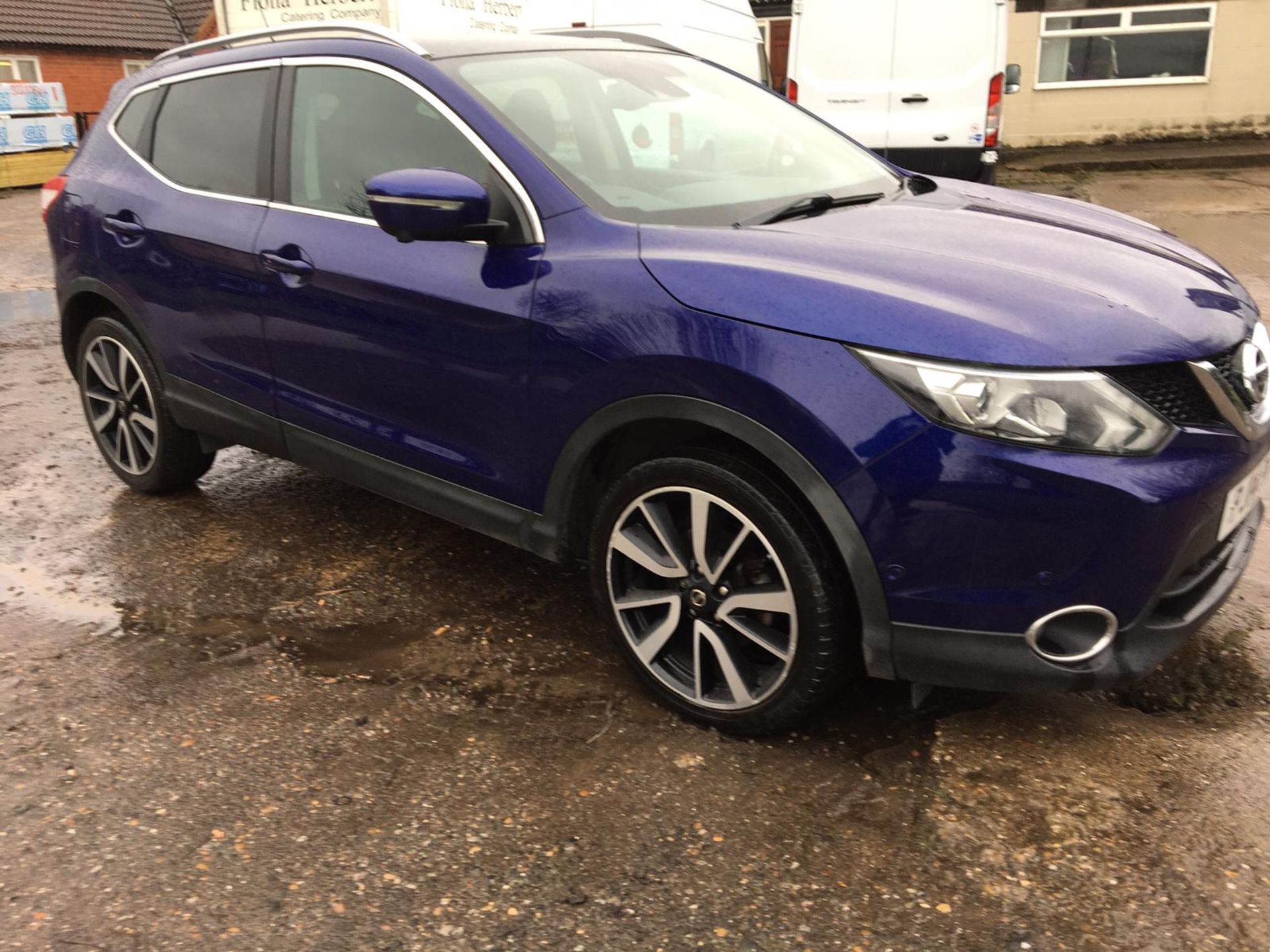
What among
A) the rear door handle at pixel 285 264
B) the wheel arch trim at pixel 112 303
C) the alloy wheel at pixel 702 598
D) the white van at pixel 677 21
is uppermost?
the white van at pixel 677 21

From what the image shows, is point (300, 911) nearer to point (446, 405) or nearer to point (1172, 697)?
point (446, 405)

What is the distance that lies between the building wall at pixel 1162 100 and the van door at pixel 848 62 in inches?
332

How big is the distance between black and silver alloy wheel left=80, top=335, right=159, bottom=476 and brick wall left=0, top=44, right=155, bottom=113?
98.0 feet

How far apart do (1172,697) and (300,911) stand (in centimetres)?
230

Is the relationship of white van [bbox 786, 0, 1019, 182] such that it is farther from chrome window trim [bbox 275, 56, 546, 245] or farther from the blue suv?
chrome window trim [bbox 275, 56, 546, 245]

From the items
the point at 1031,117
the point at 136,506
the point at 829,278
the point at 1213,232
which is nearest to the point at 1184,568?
the point at 829,278

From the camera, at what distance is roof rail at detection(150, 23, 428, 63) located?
351 cm

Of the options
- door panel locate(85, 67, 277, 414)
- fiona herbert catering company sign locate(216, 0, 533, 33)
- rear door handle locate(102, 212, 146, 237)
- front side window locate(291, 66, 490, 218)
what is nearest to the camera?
front side window locate(291, 66, 490, 218)

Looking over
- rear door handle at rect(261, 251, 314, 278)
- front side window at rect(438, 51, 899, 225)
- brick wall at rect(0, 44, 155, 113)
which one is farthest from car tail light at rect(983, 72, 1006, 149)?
brick wall at rect(0, 44, 155, 113)

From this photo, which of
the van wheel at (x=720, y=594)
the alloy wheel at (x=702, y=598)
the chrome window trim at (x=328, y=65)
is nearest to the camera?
the van wheel at (x=720, y=594)

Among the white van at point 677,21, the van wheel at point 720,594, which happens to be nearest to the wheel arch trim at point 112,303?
the van wheel at point 720,594

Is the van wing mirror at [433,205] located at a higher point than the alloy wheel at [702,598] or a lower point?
higher

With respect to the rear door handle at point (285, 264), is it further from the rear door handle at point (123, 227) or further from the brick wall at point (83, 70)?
the brick wall at point (83, 70)

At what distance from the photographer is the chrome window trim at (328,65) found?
3107mm
